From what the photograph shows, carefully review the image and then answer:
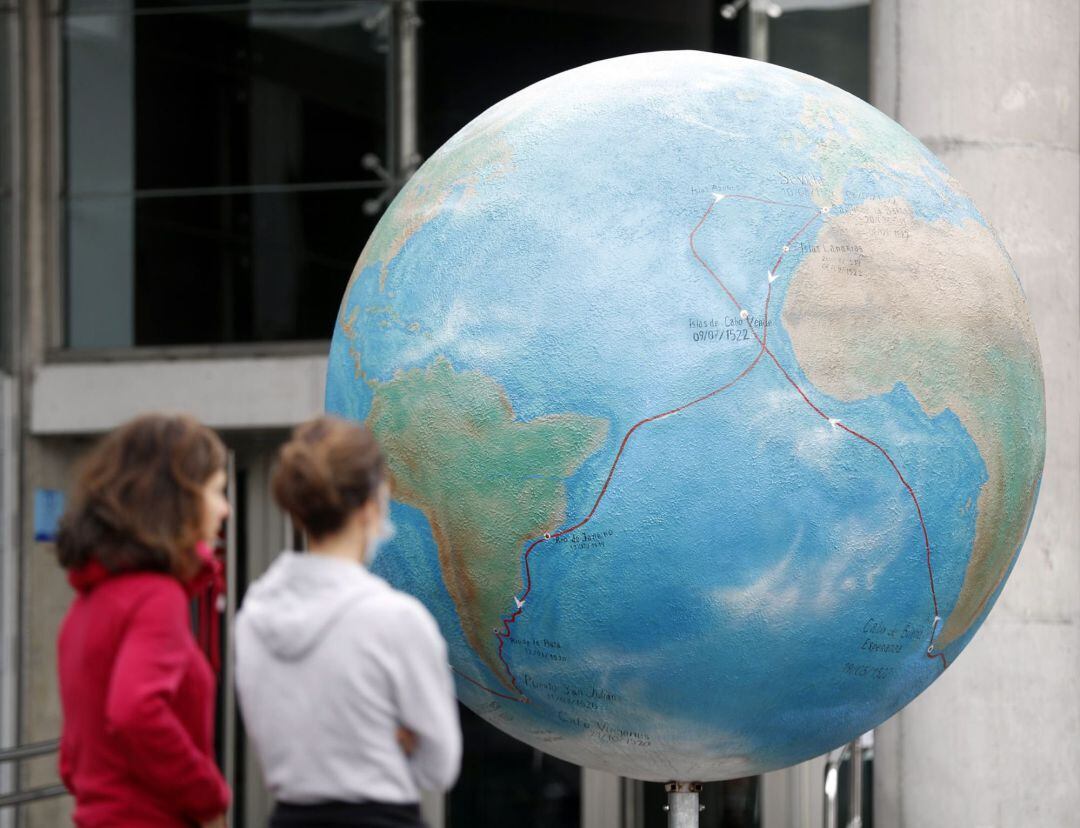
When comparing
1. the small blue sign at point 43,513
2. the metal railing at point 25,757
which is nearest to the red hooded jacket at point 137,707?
the metal railing at point 25,757

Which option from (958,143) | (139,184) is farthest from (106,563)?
(139,184)

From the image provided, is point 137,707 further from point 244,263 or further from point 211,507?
point 244,263

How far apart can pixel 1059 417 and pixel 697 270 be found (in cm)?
412

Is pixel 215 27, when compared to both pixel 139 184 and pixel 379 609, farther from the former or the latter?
pixel 379 609

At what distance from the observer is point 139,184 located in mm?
9570

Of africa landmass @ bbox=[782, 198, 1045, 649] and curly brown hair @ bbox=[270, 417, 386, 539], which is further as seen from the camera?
africa landmass @ bbox=[782, 198, 1045, 649]

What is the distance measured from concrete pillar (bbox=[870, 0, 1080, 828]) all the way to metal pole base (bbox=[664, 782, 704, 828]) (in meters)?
3.38

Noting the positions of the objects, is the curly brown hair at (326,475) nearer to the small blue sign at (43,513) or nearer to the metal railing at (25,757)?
the metal railing at (25,757)

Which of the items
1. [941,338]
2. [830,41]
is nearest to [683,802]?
[941,338]

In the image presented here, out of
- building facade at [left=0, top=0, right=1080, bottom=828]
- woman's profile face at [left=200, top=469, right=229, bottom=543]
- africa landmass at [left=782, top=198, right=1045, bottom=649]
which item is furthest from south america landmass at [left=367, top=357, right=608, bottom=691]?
building facade at [left=0, top=0, right=1080, bottom=828]

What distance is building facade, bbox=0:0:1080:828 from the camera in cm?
902

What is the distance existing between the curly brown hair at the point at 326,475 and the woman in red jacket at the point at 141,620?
24cm

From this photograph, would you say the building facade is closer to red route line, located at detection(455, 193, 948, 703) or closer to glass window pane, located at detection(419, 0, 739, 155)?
glass window pane, located at detection(419, 0, 739, 155)

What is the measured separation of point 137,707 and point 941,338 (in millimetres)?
1760
